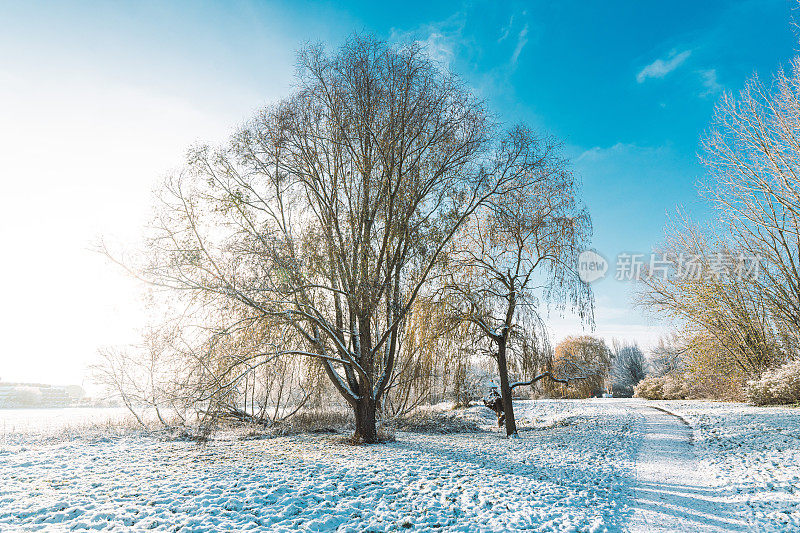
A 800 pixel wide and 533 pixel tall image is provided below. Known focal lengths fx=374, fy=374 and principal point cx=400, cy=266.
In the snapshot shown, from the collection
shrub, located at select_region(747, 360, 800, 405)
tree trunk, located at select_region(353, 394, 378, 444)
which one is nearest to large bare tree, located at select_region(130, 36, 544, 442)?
tree trunk, located at select_region(353, 394, 378, 444)

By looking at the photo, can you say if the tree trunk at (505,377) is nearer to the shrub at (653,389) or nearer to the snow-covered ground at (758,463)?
the snow-covered ground at (758,463)

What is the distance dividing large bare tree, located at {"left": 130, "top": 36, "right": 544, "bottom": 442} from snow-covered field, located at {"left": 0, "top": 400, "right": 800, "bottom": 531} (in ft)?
9.92

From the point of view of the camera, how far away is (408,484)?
243 inches

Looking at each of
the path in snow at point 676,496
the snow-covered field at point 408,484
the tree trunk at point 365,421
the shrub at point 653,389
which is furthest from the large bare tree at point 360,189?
the shrub at point 653,389

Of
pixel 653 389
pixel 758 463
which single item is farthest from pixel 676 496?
pixel 653 389

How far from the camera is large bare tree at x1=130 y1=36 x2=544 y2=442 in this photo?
963cm

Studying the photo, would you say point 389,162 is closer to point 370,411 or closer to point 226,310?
point 226,310

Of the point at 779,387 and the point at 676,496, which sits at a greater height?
the point at 779,387

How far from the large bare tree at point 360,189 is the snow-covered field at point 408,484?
3.02 meters

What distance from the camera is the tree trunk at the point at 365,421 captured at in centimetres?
1048

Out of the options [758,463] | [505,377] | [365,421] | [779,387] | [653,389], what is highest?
[505,377]

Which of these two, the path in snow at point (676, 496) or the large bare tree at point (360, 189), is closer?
the path in snow at point (676, 496)

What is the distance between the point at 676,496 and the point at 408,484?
420cm

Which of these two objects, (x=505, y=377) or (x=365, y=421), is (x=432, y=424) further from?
(x=365, y=421)
